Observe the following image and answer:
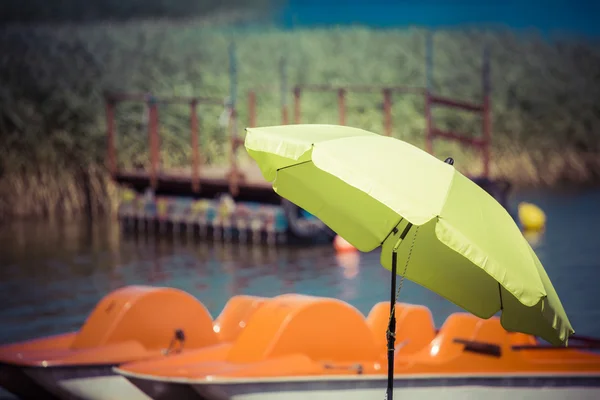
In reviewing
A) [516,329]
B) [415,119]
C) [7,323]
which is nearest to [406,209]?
[516,329]

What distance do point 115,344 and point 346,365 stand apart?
4.80 ft

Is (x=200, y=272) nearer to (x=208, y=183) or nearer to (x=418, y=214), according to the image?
(x=208, y=183)

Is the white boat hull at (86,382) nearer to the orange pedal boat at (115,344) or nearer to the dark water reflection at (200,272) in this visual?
the orange pedal boat at (115,344)

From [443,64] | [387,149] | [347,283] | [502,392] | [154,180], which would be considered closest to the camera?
[387,149]

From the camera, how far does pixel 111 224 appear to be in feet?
72.7

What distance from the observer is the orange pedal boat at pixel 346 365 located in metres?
7.18


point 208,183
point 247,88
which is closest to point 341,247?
point 208,183

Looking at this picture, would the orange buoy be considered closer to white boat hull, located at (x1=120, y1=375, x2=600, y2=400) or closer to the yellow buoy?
the yellow buoy

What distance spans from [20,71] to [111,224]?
6998 mm

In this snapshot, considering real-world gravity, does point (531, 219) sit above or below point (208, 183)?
below

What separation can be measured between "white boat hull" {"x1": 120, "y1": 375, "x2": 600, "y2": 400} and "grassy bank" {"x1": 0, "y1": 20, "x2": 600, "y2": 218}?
15.7 metres

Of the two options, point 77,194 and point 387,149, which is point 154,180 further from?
point 387,149

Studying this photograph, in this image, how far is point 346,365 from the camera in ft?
24.6

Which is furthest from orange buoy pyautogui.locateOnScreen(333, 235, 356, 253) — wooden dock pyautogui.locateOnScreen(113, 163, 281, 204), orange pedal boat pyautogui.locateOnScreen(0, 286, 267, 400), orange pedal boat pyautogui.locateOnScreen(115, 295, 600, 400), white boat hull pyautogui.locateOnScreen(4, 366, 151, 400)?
white boat hull pyautogui.locateOnScreen(4, 366, 151, 400)
